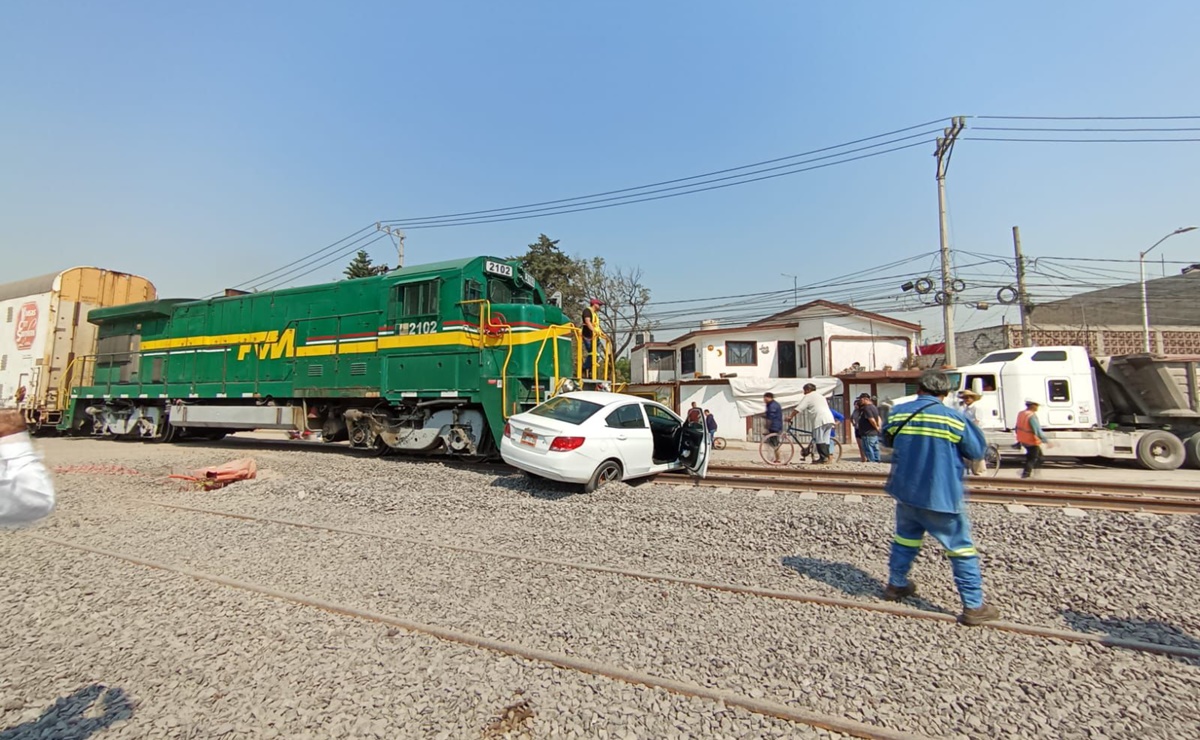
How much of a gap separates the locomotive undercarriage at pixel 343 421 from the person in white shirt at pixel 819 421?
22.3ft

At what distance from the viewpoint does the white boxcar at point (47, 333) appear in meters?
16.1

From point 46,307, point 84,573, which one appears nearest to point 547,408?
point 84,573

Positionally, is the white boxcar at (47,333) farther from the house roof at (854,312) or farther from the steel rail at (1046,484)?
the house roof at (854,312)

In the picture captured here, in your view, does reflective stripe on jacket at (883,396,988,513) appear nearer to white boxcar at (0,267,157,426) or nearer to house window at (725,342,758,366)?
white boxcar at (0,267,157,426)

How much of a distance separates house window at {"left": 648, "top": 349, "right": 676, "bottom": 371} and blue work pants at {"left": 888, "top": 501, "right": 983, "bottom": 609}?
2809cm

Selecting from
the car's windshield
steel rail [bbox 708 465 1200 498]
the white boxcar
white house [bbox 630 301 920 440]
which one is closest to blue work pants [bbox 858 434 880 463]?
steel rail [bbox 708 465 1200 498]

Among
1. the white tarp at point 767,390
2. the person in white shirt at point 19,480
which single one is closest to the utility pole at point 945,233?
the white tarp at point 767,390

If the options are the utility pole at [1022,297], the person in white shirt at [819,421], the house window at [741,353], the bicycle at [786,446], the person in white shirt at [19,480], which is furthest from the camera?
the house window at [741,353]

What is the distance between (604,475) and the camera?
25.7 ft

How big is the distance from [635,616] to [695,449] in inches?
197

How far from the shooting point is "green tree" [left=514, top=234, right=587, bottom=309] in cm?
3703

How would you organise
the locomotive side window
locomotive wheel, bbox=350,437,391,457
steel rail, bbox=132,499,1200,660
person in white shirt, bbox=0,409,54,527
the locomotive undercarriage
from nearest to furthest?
person in white shirt, bbox=0,409,54,527, steel rail, bbox=132,499,1200,660, the locomotive undercarriage, the locomotive side window, locomotive wheel, bbox=350,437,391,457

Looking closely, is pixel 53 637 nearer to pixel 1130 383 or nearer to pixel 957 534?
pixel 957 534

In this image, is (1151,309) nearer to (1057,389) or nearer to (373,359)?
(1057,389)
